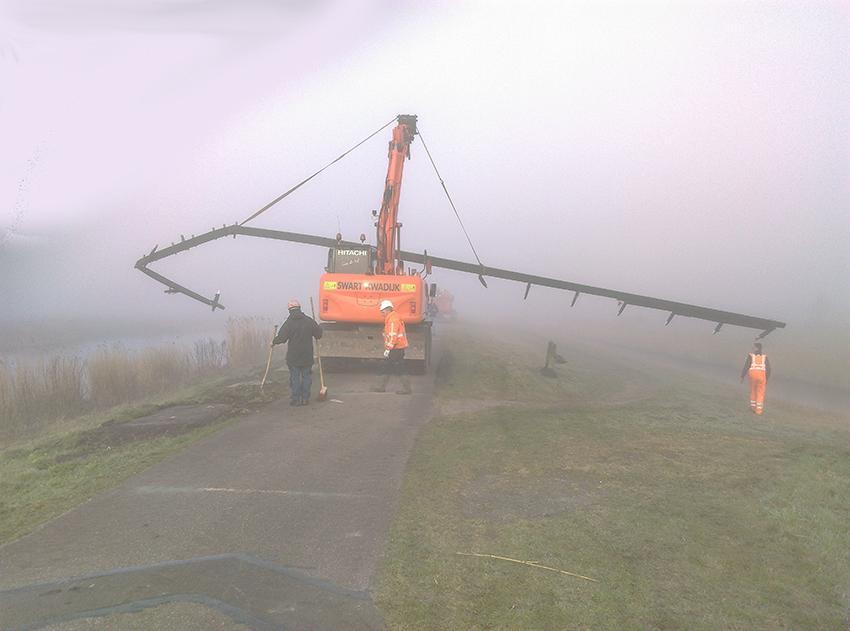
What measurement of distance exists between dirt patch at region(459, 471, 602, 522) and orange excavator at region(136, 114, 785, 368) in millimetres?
8060

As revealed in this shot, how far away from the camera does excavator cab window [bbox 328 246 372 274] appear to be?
15305mm

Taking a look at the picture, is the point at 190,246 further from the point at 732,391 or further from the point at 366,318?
the point at 732,391

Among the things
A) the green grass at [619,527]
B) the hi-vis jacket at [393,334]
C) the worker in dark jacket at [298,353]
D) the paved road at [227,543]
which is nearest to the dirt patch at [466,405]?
the green grass at [619,527]

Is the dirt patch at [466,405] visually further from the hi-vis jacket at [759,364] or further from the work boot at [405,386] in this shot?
the hi-vis jacket at [759,364]

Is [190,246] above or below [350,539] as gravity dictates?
above

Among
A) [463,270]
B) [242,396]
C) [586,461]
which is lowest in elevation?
[242,396]

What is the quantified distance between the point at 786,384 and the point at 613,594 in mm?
26714

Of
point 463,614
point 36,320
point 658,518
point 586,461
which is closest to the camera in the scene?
point 463,614

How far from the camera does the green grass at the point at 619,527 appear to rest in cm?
384

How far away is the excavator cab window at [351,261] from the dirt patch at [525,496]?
9438mm

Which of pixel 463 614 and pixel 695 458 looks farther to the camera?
pixel 695 458

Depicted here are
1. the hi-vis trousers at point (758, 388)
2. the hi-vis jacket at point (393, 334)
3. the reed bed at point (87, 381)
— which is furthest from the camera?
the hi-vis trousers at point (758, 388)

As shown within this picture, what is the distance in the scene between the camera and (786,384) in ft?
85.6

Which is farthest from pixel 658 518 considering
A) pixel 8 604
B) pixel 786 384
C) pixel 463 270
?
pixel 786 384
